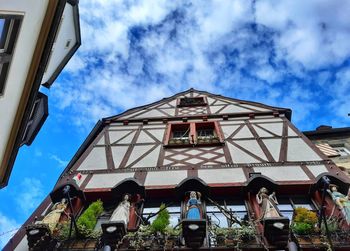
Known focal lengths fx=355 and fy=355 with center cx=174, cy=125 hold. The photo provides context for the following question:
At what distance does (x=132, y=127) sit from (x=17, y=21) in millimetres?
7254

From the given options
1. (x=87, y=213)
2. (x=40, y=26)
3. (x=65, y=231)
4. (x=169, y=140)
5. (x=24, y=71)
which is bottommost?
(x=65, y=231)

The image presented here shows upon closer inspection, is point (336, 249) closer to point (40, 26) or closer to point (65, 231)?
point (65, 231)

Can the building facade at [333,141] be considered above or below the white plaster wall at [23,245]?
above

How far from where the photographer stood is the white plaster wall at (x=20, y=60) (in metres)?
7.88

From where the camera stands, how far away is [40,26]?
8.53 metres

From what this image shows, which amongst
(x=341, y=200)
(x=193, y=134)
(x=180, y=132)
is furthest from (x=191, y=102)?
(x=341, y=200)

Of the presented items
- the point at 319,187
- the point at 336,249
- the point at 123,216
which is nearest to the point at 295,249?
the point at 336,249

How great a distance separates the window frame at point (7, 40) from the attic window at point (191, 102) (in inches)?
394

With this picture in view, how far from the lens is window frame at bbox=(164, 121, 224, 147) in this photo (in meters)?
12.0

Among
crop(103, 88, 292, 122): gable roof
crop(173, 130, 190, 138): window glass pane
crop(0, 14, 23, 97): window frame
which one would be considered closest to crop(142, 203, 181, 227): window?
crop(0, 14, 23, 97): window frame

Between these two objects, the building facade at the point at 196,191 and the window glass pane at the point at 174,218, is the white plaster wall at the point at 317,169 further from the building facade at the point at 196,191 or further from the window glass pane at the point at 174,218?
the window glass pane at the point at 174,218

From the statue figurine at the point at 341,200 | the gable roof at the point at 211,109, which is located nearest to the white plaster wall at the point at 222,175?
the statue figurine at the point at 341,200

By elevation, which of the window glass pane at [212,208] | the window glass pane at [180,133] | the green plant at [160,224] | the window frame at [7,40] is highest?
the window glass pane at [180,133]

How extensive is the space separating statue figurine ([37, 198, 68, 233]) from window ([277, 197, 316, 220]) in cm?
516
